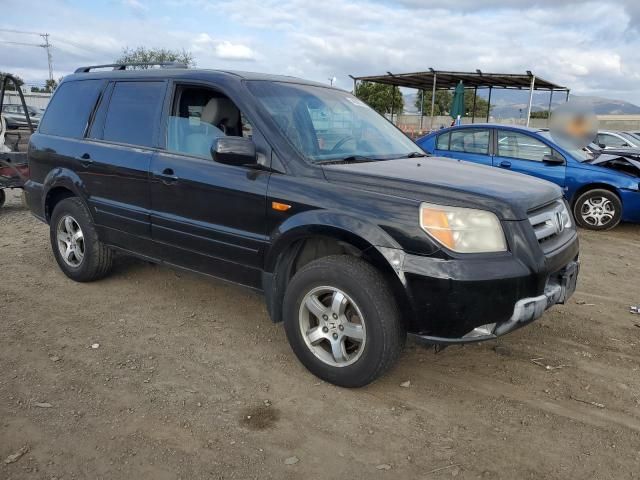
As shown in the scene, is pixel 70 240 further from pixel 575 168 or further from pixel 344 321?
pixel 575 168

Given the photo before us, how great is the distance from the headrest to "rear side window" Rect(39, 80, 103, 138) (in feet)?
4.41

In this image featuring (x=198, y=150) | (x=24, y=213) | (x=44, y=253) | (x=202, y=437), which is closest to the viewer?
(x=202, y=437)

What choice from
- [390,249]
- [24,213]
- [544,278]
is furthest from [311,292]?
[24,213]

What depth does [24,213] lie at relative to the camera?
8305mm

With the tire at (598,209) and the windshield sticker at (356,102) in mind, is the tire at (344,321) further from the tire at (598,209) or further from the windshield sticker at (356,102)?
the tire at (598,209)

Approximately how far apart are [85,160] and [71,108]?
0.68m

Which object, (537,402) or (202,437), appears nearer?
(202,437)

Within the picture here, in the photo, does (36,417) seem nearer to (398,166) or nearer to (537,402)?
(398,166)

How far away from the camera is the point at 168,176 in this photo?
3834 mm

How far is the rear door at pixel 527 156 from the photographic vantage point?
25.6ft

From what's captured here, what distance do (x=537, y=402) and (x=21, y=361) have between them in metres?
3.22

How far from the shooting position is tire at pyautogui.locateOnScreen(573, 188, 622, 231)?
7.60m

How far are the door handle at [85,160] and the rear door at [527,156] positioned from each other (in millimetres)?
5718

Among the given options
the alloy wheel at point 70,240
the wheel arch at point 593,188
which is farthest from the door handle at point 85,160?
the wheel arch at point 593,188
